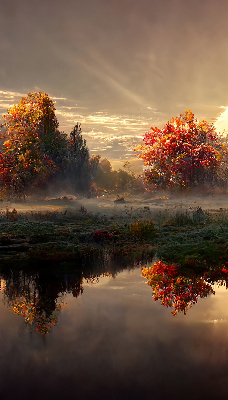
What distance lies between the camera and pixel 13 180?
26594mm

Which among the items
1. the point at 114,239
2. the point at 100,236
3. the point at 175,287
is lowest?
the point at 175,287

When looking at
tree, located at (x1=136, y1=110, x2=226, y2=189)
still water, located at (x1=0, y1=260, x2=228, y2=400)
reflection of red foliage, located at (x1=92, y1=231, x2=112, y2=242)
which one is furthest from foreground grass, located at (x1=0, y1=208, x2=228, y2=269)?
tree, located at (x1=136, y1=110, x2=226, y2=189)

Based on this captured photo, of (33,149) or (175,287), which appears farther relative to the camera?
(33,149)

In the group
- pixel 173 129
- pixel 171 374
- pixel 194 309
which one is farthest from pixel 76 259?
pixel 173 129

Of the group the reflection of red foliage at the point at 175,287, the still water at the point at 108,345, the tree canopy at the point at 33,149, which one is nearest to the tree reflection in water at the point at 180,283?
the reflection of red foliage at the point at 175,287

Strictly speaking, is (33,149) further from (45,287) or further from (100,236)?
(45,287)

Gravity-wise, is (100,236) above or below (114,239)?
above

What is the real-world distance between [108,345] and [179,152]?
22.1 meters

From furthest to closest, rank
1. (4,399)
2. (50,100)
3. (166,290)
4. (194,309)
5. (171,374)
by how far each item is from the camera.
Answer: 1. (50,100)
2. (166,290)
3. (194,309)
4. (171,374)
5. (4,399)

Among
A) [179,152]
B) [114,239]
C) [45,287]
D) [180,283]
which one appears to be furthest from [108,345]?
[179,152]

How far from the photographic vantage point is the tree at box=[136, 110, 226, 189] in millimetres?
26062

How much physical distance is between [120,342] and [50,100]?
2522 cm

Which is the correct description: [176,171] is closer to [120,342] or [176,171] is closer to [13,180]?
[13,180]

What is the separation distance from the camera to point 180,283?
8.54 m
